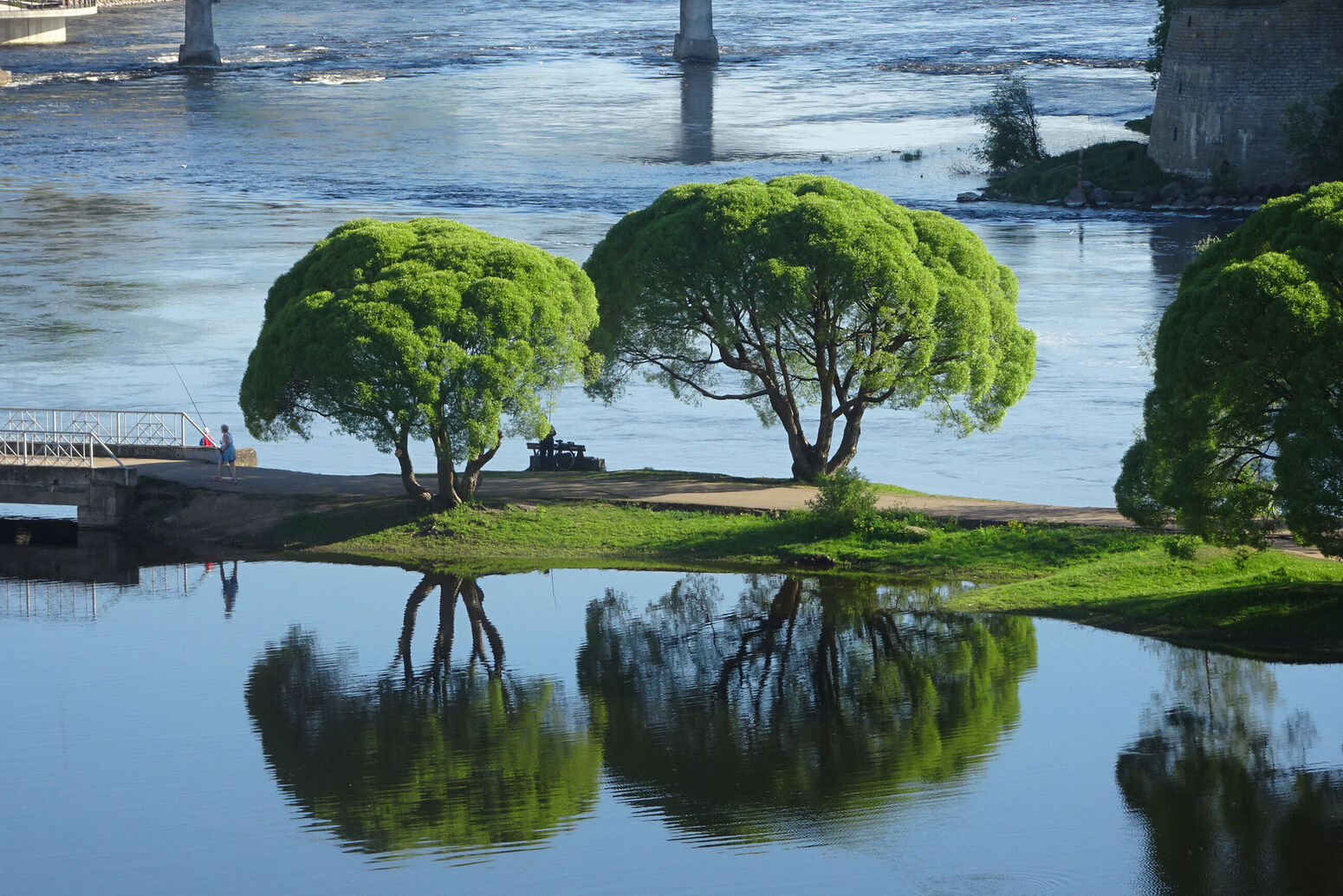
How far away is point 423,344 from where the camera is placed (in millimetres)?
31891

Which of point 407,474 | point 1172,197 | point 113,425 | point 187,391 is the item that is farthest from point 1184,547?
point 1172,197

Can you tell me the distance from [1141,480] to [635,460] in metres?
20.4

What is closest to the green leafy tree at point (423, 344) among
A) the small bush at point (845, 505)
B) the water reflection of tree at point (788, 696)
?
the water reflection of tree at point (788, 696)

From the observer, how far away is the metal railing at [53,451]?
3625 cm

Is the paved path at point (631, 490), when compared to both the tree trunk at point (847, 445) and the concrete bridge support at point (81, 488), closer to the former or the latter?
Answer: the concrete bridge support at point (81, 488)

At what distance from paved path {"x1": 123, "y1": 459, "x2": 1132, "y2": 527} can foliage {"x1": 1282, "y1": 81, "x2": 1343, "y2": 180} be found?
155ft

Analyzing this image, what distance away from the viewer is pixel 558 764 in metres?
23.5

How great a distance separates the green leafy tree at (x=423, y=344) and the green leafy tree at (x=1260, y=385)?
1182 cm

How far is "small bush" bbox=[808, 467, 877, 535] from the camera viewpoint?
3294 centimetres

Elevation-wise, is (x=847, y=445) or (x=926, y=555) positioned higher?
(x=847, y=445)

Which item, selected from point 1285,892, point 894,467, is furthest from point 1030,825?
point 894,467

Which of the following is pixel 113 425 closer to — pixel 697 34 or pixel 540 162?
pixel 540 162

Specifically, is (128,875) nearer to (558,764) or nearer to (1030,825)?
(558,764)

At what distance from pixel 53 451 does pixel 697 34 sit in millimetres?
112044
